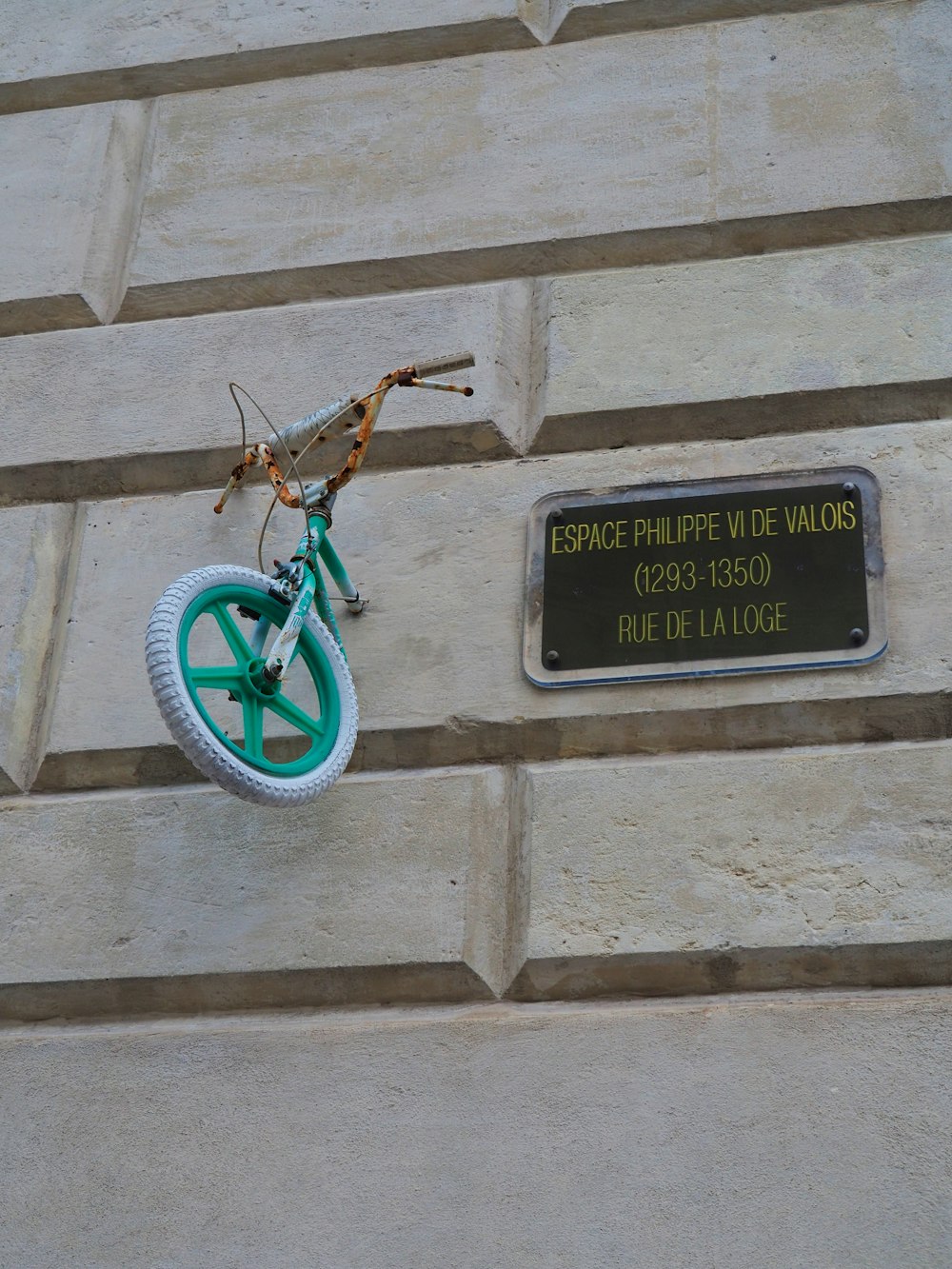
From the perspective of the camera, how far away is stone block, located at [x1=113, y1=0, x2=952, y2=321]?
14.6ft

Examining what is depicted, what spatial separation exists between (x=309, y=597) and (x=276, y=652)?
0.67ft

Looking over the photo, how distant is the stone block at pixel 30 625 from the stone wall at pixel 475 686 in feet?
0.04

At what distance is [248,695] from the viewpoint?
3.42 m

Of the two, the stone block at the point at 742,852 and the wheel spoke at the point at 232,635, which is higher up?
the wheel spoke at the point at 232,635

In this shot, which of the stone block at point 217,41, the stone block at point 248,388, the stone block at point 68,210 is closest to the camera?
the stone block at point 248,388

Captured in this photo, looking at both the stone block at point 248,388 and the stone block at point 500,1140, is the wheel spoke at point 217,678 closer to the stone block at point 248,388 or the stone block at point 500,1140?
the stone block at point 500,1140

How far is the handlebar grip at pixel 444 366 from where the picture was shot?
372cm

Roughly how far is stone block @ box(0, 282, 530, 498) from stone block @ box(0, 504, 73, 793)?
129 mm

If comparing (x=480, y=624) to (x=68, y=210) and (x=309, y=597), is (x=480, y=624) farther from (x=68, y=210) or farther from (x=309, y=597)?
(x=68, y=210)

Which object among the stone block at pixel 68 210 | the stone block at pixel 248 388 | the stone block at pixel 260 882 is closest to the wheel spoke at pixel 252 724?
the stone block at pixel 260 882

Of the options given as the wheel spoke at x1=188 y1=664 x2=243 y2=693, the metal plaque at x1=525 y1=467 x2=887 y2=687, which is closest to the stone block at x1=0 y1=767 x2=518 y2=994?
the metal plaque at x1=525 y1=467 x2=887 y2=687

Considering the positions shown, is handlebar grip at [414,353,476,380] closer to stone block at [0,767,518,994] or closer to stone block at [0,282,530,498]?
stone block at [0,282,530,498]

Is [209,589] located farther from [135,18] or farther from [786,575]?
[135,18]

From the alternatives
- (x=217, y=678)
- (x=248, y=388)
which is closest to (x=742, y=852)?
(x=217, y=678)
